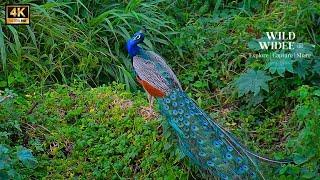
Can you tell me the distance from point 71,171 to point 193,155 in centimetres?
97

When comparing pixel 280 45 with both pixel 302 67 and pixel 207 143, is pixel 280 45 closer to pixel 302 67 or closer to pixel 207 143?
pixel 302 67

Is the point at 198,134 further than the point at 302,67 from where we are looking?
No

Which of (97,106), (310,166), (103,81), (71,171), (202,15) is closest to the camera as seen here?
(310,166)

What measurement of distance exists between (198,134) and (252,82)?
3.62 feet

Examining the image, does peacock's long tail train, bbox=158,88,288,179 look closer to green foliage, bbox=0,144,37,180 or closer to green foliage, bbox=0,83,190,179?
green foliage, bbox=0,83,190,179

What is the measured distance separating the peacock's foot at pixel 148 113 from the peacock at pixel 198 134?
13 centimetres

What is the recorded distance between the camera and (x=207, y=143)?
444cm

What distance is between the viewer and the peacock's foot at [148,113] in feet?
16.8

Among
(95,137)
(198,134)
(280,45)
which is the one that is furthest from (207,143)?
(280,45)

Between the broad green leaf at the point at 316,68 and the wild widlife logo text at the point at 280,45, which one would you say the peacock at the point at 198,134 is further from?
the broad green leaf at the point at 316,68

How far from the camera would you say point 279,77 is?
214 inches

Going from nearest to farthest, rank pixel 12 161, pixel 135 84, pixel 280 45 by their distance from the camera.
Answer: pixel 12 161
pixel 280 45
pixel 135 84

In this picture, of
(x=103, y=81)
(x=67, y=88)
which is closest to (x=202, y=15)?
(x=103, y=81)

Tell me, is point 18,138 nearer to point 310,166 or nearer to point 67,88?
point 67,88
